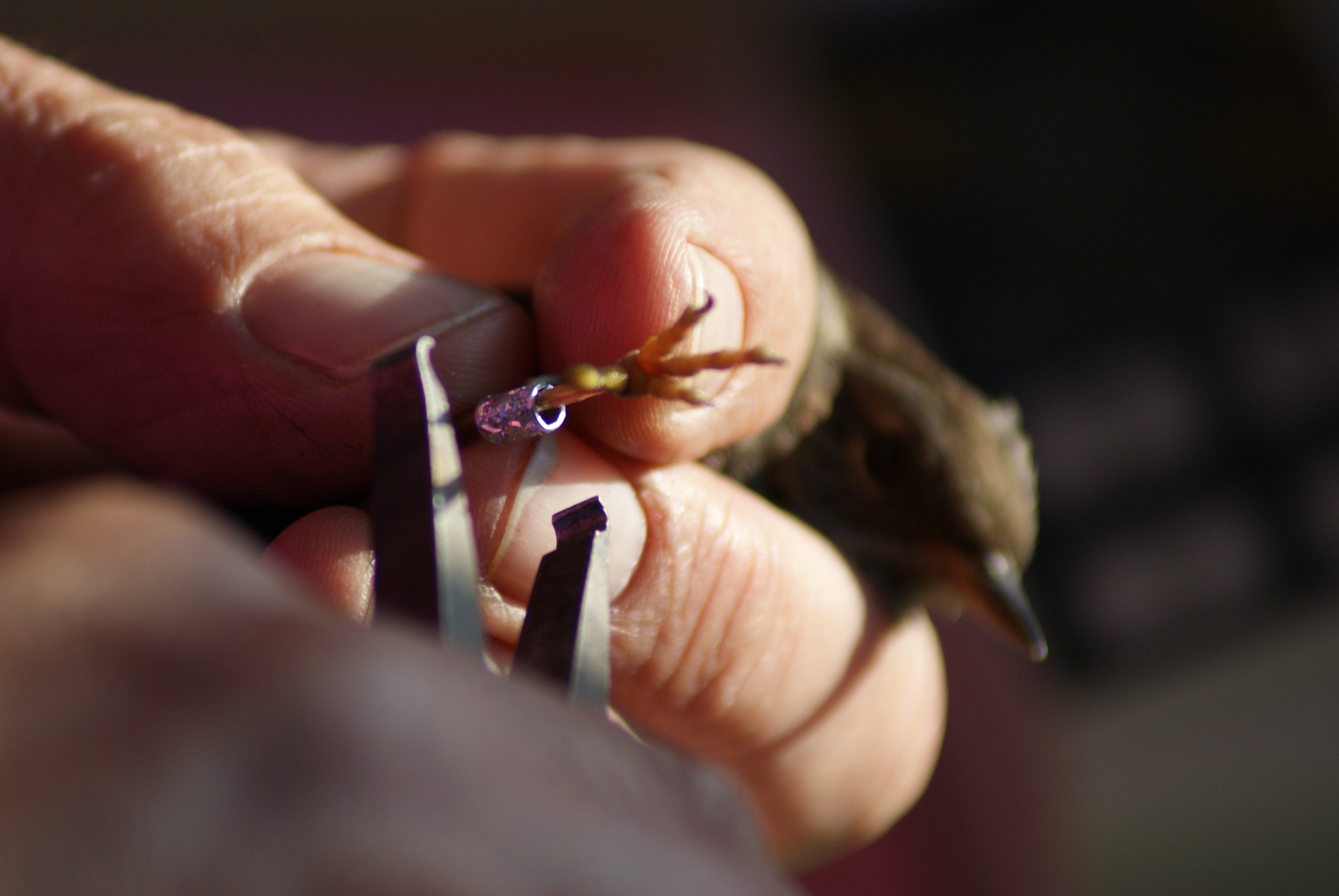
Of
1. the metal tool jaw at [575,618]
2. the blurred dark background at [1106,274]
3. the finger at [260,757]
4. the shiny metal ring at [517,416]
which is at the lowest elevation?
the blurred dark background at [1106,274]

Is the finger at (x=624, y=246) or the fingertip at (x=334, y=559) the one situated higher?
the finger at (x=624, y=246)

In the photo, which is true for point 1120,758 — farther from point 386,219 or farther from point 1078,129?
point 386,219

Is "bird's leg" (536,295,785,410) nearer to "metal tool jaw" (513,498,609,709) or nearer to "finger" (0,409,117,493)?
"metal tool jaw" (513,498,609,709)

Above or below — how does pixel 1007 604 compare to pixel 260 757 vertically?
below

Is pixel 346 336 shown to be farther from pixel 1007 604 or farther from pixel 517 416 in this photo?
pixel 1007 604

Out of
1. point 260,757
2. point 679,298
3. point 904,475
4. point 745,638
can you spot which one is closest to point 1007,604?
point 904,475

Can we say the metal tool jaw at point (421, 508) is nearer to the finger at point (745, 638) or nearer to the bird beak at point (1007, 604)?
the finger at point (745, 638)

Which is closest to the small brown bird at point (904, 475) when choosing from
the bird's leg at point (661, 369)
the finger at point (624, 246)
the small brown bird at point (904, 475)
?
the small brown bird at point (904, 475)
